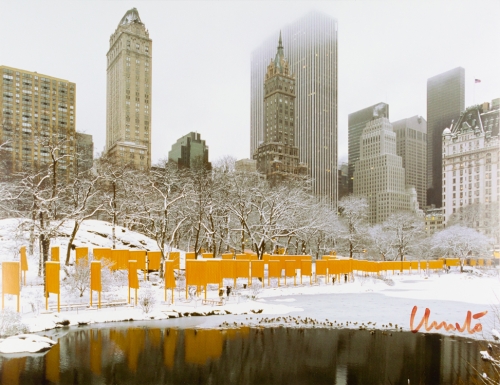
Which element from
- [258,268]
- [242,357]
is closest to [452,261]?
[258,268]

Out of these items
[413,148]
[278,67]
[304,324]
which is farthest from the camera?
[278,67]

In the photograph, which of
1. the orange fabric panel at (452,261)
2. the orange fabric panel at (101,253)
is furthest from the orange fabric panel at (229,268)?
the orange fabric panel at (452,261)

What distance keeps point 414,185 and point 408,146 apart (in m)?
2.55

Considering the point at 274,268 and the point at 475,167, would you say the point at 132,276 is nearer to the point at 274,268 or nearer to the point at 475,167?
the point at 274,268

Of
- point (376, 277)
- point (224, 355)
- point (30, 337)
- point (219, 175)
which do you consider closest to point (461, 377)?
point (224, 355)

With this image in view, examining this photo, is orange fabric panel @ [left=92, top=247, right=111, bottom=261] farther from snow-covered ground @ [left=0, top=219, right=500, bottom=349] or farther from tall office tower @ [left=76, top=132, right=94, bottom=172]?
tall office tower @ [left=76, top=132, right=94, bottom=172]

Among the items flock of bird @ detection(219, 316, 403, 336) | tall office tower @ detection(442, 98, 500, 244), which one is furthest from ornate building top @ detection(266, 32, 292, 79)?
flock of bird @ detection(219, 316, 403, 336)

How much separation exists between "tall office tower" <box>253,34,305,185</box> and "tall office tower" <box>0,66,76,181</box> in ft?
37.2

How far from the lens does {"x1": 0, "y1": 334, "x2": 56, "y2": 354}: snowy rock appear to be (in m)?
11.3

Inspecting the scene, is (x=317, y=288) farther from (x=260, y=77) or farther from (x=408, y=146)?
(x=260, y=77)

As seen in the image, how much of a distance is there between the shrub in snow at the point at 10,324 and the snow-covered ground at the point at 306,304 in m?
0.50

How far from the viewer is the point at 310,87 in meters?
24.7

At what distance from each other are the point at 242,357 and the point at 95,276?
7.17m

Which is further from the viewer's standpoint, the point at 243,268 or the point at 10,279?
the point at 243,268
